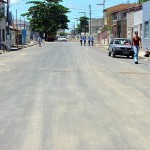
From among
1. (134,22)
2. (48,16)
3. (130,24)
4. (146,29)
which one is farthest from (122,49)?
(48,16)

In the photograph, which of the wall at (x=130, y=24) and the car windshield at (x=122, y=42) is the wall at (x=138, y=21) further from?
the car windshield at (x=122, y=42)

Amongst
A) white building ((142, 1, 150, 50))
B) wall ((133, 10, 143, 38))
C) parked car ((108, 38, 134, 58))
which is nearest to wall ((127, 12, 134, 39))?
wall ((133, 10, 143, 38))

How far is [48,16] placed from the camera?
118688 mm

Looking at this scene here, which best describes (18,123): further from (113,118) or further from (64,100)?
(64,100)

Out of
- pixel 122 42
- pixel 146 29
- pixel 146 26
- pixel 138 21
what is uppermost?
pixel 138 21

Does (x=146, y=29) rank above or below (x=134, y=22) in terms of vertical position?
below

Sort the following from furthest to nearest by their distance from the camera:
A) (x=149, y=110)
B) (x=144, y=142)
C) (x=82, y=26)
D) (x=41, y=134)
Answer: (x=82, y=26) → (x=149, y=110) → (x=41, y=134) → (x=144, y=142)

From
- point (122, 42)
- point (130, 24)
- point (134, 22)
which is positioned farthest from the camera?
point (130, 24)

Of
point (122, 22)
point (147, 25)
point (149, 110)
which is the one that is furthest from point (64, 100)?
point (122, 22)

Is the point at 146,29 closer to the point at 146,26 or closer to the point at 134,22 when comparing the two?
the point at 146,26

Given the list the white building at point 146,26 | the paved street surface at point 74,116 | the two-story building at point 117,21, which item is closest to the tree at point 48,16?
the two-story building at point 117,21

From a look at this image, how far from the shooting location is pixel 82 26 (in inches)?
6786

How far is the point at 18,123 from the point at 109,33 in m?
82.6

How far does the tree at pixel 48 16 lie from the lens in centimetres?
11881
